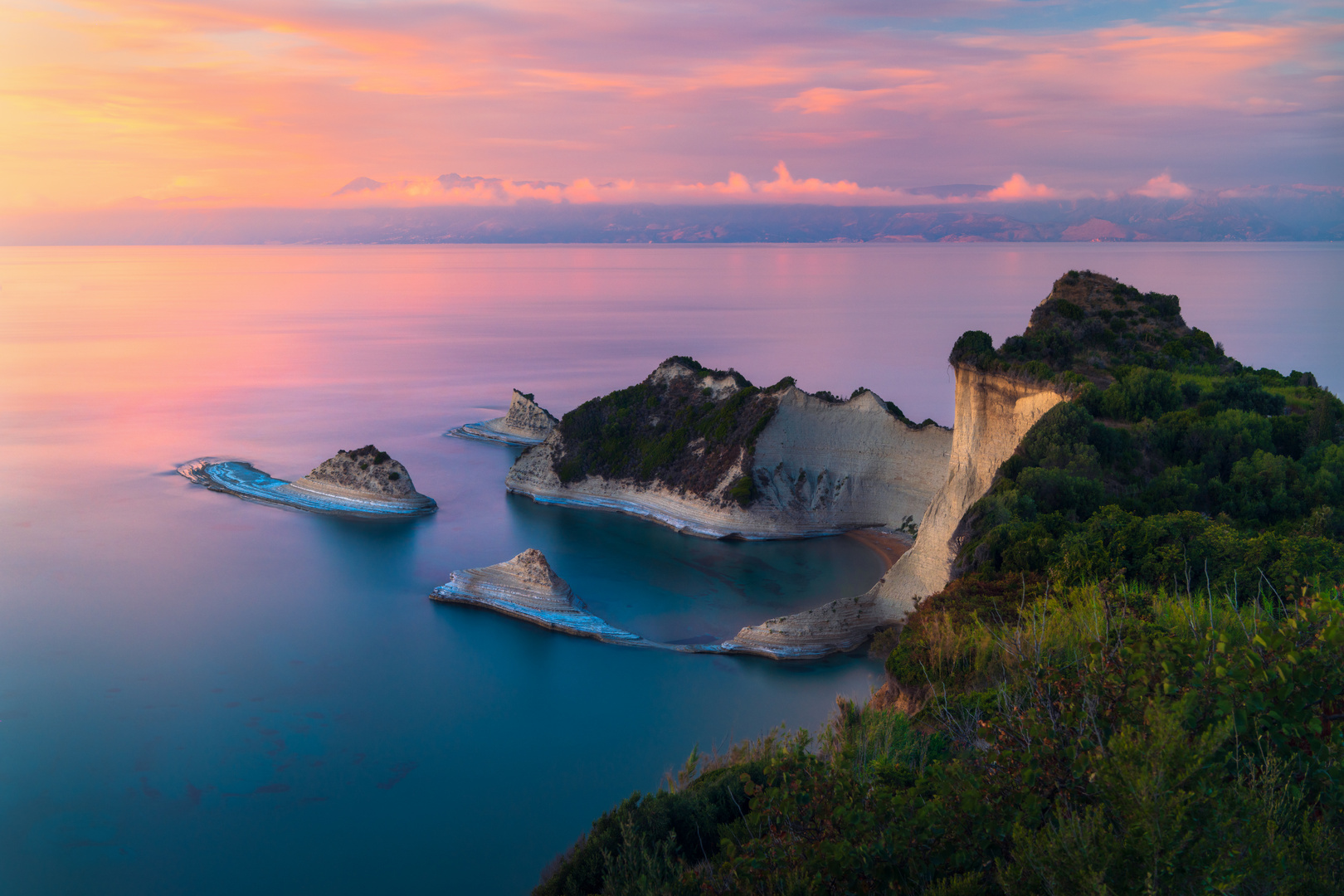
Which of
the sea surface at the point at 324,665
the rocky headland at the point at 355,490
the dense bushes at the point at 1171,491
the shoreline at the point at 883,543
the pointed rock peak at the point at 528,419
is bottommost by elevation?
the sea surface at the point at 324,665

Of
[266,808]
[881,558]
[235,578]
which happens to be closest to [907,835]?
[266,808]

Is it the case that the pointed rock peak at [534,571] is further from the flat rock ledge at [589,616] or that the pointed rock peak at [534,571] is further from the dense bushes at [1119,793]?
the dense bushes at [1119,793]

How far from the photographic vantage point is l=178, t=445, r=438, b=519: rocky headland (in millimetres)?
35344

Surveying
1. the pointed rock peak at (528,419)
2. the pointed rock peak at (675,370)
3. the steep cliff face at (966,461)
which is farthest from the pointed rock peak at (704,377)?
the pointed rock peak at (528,419)

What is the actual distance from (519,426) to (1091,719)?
4453 cm

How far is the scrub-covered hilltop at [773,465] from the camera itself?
31734 mm

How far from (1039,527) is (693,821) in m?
8.65

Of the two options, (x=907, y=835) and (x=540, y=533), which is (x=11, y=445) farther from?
(x=907, y=835)

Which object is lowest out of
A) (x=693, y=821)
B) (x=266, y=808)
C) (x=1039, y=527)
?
(x=266, y=808)

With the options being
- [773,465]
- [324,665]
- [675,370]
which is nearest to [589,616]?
[324,665]

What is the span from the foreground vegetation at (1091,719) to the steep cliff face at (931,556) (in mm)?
1425

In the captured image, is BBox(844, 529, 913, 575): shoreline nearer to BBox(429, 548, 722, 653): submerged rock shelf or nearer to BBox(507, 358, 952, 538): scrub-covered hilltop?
BBox(507, 358, 952, 538): scrub-covered hilltop

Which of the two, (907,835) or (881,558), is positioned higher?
(907,835)

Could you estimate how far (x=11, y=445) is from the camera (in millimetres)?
49781
